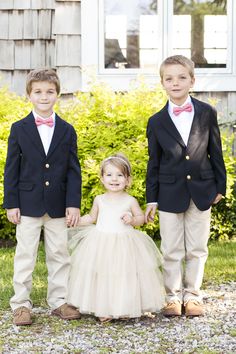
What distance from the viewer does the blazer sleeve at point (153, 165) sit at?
176 inches

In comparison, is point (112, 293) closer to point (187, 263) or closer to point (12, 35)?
point (187, 263)

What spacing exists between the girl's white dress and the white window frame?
9.28ft

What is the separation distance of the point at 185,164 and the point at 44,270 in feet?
5.89

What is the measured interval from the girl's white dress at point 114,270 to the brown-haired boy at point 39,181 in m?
0.14

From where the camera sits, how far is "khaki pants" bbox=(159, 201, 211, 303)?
14.6ft

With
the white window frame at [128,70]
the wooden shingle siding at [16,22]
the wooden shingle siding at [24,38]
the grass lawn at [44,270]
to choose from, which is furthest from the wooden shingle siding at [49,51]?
the grass lawn at [44,270]

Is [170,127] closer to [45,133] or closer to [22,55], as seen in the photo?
[45,133]

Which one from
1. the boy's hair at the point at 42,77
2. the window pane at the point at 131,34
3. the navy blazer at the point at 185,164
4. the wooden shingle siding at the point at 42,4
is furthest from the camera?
the wooden shingle siding at the point at 42,4

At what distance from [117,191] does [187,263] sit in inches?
25.4

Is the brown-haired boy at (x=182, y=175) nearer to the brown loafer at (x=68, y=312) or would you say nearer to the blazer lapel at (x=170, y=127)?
the blazer lapel at (x=170, y=127)

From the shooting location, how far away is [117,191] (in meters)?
4.48

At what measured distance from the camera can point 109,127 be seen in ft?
21.6

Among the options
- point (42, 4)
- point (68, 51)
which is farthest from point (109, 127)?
point (42, 4)

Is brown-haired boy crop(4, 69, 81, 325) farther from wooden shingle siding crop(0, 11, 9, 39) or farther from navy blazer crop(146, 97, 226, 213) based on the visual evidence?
wooden shingle siding crop(0, 11, 9, 39)
